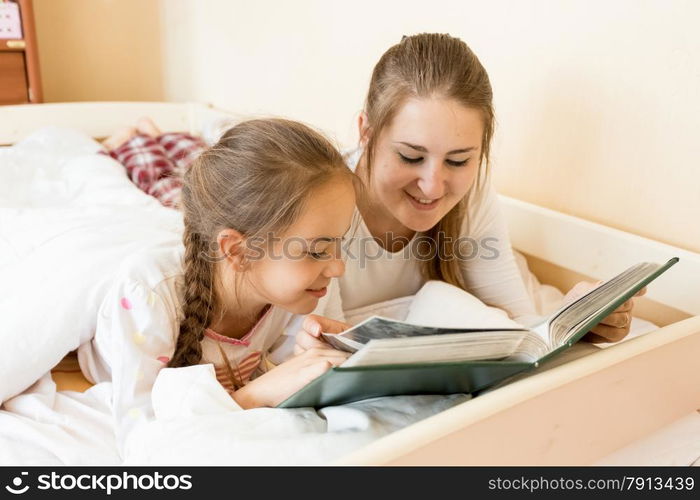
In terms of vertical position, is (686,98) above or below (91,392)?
above

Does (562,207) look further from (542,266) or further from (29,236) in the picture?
(29,236)

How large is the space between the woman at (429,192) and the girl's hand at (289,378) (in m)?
Result: 0.04

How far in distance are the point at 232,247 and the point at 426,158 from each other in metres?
0.32

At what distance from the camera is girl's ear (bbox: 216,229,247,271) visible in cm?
85

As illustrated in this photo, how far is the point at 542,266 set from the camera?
4.35 feet

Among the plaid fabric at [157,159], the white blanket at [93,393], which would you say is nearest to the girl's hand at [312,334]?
the white blanket at [93,393]

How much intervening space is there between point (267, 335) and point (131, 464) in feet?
1.39

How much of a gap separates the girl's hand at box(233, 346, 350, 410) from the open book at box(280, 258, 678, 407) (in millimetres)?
35

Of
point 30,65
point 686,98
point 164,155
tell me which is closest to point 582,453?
point 686,98

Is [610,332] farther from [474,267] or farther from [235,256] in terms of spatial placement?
[235,256]

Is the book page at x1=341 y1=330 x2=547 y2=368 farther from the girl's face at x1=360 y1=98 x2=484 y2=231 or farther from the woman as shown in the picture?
the girl's face at x1=360 y1=98 x2=484 y2=231

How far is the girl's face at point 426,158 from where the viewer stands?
36.6 inches

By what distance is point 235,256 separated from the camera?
0.87 m

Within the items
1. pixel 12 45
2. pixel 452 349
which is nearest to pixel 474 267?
pixel 452 349
